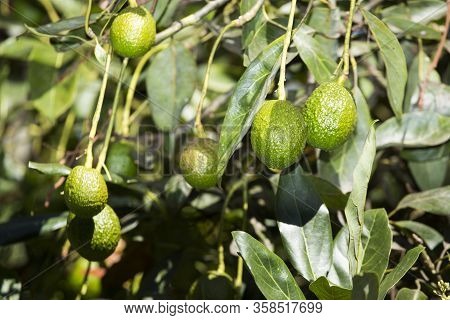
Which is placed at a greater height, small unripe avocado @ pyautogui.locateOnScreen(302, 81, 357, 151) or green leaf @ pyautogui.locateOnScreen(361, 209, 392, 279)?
small unripe avocado @ pyautogui.locateOnScreen(302, 81, 357, 151)

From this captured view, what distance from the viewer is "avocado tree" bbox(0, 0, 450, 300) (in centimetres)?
99

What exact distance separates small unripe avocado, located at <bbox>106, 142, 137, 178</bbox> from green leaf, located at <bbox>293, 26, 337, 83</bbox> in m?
0.46

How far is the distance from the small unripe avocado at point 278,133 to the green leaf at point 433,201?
15.7 inches

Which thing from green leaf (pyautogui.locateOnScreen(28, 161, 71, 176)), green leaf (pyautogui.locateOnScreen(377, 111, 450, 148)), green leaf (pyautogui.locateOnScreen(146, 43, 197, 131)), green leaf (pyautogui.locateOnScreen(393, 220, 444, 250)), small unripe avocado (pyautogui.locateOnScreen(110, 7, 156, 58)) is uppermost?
small unripe avocado (pyautogui.locateOnScreen(110, 7, 156, 58))

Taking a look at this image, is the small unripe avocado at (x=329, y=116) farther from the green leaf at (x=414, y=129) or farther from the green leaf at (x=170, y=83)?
the green leaf at (x=170, y=83)

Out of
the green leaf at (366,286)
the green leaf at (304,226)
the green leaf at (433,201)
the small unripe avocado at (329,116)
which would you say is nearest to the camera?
the green leaf at (366,286)

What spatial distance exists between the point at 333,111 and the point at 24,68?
1.25 meters

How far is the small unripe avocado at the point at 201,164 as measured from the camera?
112cm

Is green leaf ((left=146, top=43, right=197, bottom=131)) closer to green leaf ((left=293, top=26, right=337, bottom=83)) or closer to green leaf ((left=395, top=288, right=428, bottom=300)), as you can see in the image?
green leaf ((left=293, top=26, right=337, bottom=83))

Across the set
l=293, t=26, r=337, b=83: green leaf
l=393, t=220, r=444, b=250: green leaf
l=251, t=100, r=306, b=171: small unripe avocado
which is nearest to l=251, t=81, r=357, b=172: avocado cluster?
l=251, t=100, r=306, b=171: small unripe avocado

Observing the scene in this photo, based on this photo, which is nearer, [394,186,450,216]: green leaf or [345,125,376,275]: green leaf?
[345,125,376,275]: green leaf

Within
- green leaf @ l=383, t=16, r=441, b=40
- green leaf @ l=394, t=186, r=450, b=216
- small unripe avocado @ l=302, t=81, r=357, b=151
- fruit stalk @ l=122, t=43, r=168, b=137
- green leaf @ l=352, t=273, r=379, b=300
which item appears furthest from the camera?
fruit stalk @ l=122, t=43, r=168, b=137

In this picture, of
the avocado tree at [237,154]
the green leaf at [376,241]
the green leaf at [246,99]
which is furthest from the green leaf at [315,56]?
the green leaf at [376,241]

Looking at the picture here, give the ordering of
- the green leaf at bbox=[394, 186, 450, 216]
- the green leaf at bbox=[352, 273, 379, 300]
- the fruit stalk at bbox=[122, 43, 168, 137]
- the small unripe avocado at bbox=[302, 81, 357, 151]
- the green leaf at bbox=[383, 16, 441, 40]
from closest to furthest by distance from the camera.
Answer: the green leaf at bbox=[352, 273, 379, 300]
the small unripe avocado at bbox=[302, 81, 357, 151]
the green leaf at bbox=[394, 186, 450, 216]
the green leaf at bbox=[383, 16, 441, 40]
the fruit stalk at bbox=[122, 43, 168, 137]
